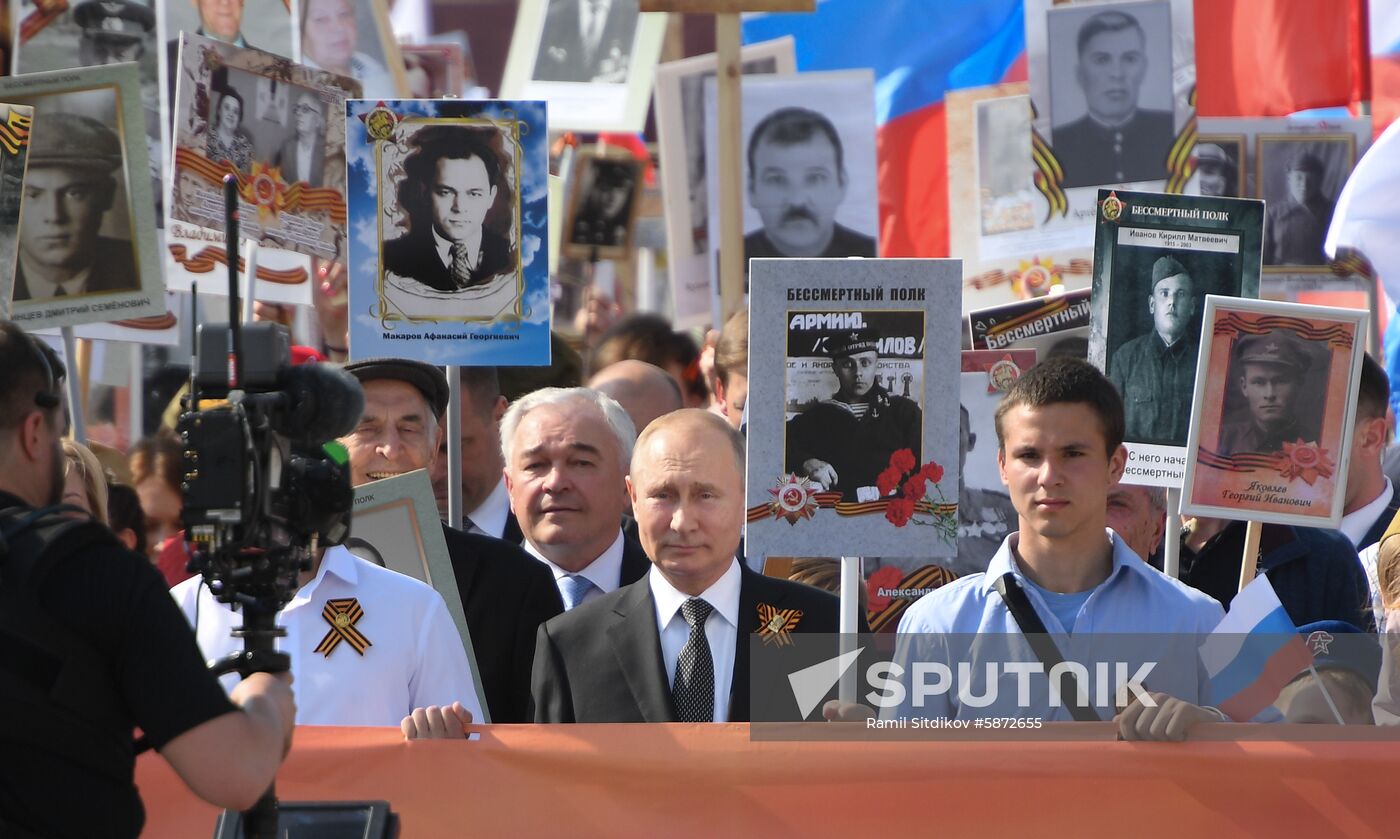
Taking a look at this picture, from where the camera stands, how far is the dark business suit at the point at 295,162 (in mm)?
5770

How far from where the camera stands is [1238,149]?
774 cm

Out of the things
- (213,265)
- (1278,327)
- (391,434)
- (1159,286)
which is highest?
(213,265)

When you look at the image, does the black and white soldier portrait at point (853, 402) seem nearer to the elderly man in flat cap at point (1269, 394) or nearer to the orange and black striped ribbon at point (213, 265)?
the elderly man in flat cap at point (1269, 394)

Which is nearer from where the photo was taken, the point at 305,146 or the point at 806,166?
the point at 305,146

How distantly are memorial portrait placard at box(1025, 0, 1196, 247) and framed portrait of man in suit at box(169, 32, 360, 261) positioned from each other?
10.3ft

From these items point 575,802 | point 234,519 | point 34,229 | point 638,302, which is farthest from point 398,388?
point 638,302

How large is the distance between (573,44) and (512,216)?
4.83m

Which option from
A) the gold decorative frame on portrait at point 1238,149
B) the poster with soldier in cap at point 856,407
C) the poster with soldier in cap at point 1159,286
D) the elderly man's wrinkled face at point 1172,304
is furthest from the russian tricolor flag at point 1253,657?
the gold decorative frame on portrait at point 1238,149

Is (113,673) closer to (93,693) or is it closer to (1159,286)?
(93,693)

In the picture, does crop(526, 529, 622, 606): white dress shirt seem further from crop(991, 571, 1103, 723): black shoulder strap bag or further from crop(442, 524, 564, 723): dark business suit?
crop(991, 571, 1103, 723): black shoulder strap bag

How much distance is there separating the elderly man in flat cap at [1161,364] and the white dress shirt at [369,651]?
189 centimetres

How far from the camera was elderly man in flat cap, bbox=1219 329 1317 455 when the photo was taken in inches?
182

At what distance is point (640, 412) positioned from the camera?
6156 mm

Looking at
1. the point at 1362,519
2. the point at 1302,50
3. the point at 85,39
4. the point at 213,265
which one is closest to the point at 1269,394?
the point at 1362,519
